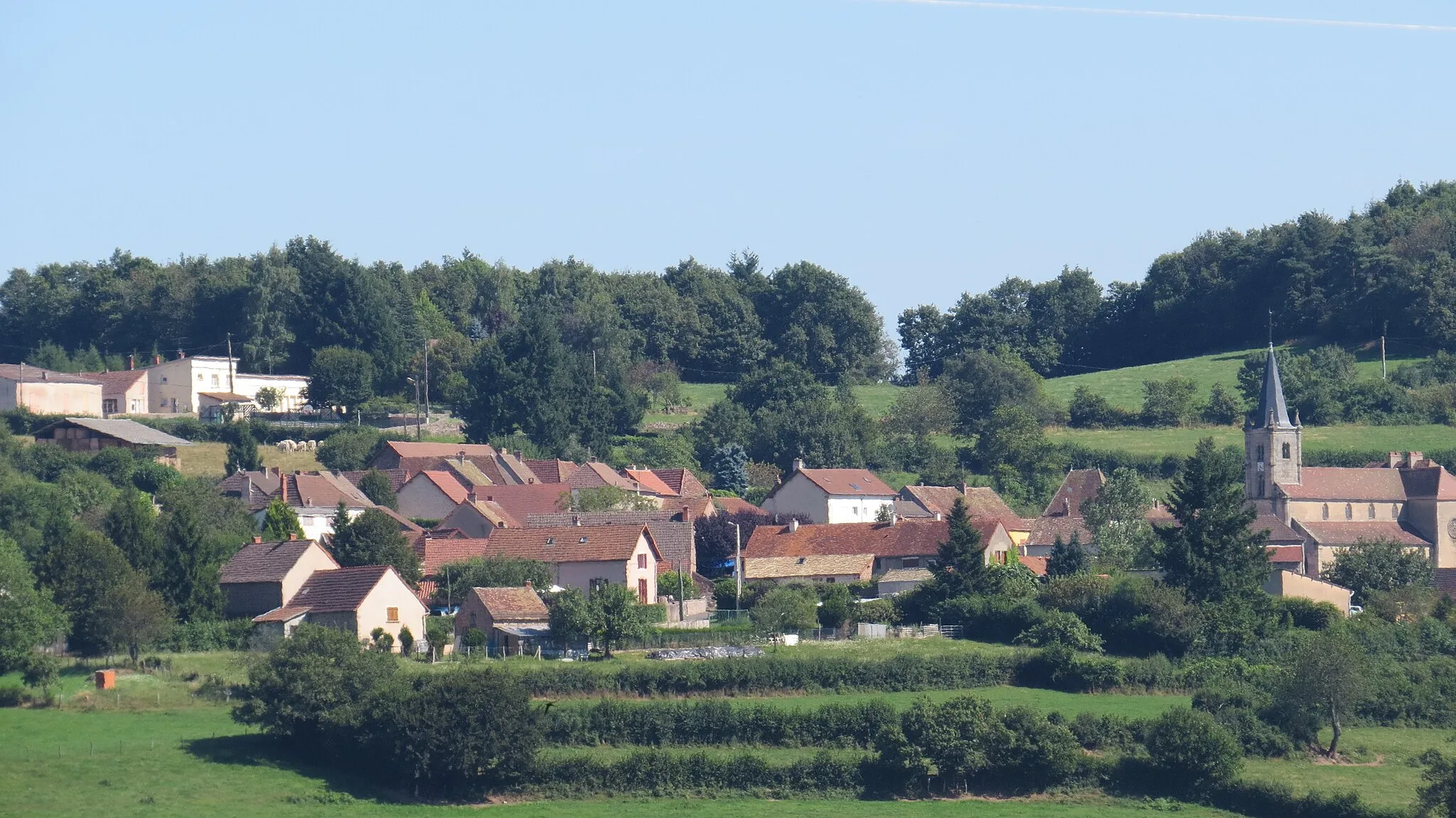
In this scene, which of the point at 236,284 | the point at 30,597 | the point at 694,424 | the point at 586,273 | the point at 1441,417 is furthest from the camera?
the point at 586,273

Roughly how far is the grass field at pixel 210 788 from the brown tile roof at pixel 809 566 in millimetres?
22517

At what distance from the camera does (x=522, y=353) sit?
89750mm

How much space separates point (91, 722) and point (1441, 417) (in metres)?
67.3

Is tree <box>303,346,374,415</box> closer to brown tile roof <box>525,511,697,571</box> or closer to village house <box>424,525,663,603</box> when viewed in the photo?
brown tile roof <box>525,511,697,571</box>

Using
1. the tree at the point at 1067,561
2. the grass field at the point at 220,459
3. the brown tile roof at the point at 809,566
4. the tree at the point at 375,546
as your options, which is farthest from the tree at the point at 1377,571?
the grass field at the point at 220,459

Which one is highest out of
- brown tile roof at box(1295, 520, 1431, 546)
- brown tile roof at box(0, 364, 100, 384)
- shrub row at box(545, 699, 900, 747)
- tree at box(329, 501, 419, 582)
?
brown tile roof at box(0, 364, 100, 384)

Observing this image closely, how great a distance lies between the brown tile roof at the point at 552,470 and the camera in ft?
261

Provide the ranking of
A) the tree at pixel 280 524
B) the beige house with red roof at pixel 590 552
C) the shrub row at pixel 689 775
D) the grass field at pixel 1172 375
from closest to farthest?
the shrub row at pixel 689 775, the beige house with red roof at pixel 590 552, the tree at pixel 280 524, the grass field at pixel 1172 375

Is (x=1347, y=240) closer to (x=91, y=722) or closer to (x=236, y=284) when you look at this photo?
(x=236, y=284)

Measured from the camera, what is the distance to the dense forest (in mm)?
101938

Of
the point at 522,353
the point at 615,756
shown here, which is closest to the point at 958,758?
the point at 615,756

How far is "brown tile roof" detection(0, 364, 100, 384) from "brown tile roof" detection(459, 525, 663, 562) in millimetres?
36675

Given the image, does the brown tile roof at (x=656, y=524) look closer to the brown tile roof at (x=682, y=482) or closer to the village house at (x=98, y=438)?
the brown tile roof at (x=682, y=482)

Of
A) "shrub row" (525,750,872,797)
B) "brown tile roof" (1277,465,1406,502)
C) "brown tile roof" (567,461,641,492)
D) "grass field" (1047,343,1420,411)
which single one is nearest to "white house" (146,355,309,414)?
"brown tile roof" (567,461,641,492)
